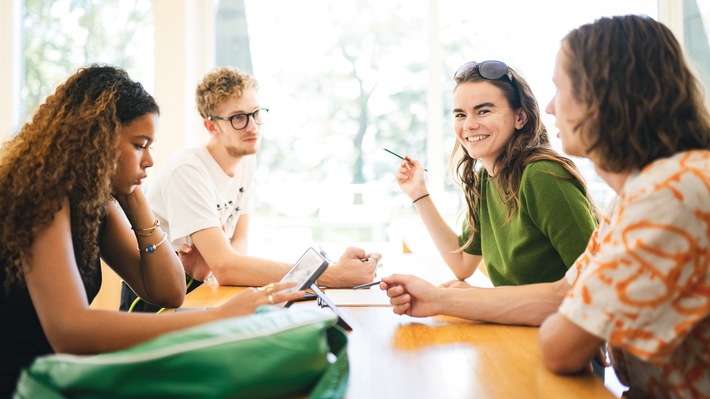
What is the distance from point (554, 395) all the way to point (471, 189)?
42.8 inches

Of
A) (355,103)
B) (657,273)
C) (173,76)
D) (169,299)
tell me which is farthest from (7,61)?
(657,273)

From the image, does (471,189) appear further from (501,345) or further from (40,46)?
(40,46)

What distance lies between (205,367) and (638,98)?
731 millimetres

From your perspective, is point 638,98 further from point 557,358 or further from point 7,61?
point 7,61

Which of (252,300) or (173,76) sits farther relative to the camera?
(173,76)

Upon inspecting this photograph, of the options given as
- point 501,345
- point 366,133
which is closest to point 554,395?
point 501,345

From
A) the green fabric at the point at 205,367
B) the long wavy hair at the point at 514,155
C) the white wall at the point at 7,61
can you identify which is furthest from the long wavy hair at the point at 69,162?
the white wall at the point at 7,61

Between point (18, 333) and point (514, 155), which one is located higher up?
point (514, 155)

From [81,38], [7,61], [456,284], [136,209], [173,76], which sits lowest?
[456,284]

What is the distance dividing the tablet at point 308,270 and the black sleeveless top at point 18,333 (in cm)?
48

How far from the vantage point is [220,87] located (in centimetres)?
234

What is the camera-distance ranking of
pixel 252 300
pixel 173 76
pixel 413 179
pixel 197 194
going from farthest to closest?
pixel 173 76 → pixel 413 179 → pixel 197 194 → pixel 252 300

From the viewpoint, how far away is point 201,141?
3939 mm

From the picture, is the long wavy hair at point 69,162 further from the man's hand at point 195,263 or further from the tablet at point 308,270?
the man's hand at point 195,263
